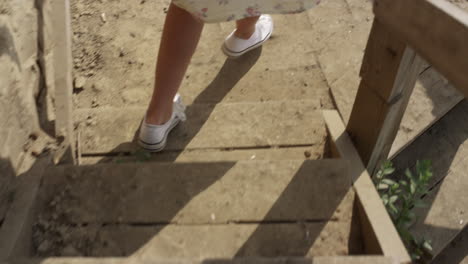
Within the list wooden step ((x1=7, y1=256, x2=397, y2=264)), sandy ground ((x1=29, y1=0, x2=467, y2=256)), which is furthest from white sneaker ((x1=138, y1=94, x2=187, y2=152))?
wooden step ((x1=7, y1=256, x2=397, y2=264))

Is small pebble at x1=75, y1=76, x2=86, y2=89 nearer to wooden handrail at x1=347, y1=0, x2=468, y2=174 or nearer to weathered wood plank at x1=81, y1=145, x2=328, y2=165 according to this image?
weathered wood plank at x1=81, y1=145, x2=328, y2=165

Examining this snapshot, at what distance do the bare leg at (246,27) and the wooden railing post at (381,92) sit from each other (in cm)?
99

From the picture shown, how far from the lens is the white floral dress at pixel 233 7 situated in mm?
1453

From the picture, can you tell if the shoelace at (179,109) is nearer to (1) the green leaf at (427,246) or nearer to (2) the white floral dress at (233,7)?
(2) the white floral dress at (233,7)

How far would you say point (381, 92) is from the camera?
4.98 feet

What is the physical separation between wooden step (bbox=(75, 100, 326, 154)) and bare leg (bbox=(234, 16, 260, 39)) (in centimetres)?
57

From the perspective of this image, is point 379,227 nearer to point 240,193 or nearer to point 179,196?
point 240,193

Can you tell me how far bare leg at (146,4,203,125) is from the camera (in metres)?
1.65

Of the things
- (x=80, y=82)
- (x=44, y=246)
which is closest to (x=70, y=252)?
(x=44, y=246)

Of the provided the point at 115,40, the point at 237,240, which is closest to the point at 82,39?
the point at 115,40

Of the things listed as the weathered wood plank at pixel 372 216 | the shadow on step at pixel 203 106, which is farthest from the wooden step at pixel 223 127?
the weathered wood plank at pixel 372 216

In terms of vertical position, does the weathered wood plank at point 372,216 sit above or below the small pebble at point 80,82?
above

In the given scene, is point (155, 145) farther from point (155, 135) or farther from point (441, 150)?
point (441, 150)

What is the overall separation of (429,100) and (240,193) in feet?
4.34
